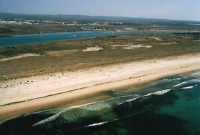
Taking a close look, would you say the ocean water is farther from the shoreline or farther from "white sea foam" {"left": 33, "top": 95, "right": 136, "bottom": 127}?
the shoreline

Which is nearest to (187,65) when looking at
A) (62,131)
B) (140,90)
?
(140,90)

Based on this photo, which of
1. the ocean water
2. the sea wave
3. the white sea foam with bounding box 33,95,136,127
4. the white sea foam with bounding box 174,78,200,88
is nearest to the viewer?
the ocean water

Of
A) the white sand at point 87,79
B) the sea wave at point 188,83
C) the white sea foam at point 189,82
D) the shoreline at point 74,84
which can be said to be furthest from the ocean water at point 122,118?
the white sand at point 87,79

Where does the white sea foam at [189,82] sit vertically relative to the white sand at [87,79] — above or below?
below

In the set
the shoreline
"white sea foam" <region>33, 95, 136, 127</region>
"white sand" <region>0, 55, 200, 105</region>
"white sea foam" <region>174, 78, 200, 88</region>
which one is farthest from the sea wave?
"white sea foam" <region>33, 95, 136, 127</region>

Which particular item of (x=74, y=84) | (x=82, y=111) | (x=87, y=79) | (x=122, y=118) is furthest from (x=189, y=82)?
(x=82, y=111)

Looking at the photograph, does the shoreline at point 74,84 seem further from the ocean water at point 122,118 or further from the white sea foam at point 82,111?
the ocean water at point 122,118
